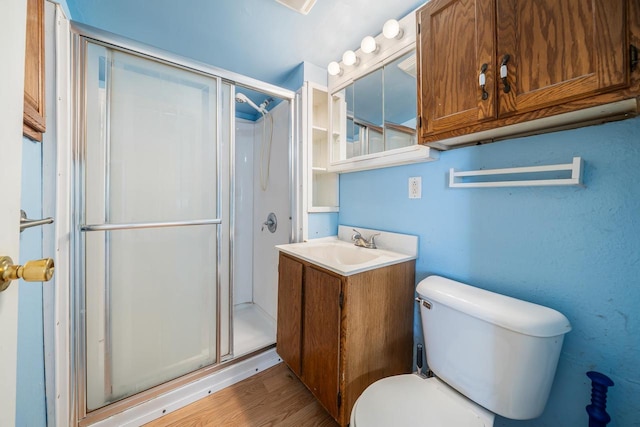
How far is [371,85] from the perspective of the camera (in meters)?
1.50

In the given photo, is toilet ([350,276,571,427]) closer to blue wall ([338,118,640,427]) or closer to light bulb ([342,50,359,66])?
blue wall ([338,118,640,427])

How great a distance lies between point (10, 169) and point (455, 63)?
1.31m

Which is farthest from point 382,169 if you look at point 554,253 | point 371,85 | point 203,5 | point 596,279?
point 203,5

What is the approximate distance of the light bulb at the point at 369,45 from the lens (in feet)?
4.46

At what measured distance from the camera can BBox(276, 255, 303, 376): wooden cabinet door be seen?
4.24ft

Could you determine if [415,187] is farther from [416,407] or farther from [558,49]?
[416,407]

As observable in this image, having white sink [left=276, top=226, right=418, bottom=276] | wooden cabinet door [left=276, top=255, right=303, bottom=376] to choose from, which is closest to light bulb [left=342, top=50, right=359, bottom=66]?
white sink [left=276, top=226, right=418, bottom=276]

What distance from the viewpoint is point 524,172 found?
0.90m

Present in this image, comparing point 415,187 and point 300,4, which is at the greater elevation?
point 300,4

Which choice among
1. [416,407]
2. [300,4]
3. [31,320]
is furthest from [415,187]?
[31,320]

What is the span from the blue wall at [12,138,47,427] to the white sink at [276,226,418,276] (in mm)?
999

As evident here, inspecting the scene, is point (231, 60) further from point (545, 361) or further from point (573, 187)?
point (545, 361)

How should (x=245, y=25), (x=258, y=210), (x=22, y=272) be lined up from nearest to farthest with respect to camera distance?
1. (x=22, y=272)
2. (x=245, y=25)
3. (x=258, y=210)

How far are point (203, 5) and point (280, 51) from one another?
1.65ft
